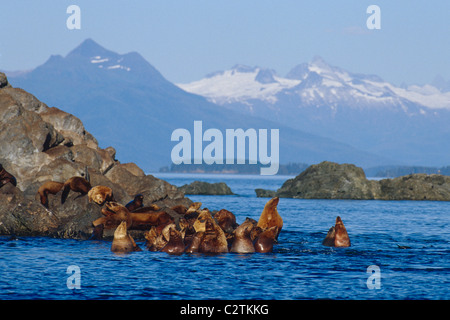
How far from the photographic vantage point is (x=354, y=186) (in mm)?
121125

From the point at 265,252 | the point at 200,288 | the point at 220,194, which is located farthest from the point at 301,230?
the point at 220,194

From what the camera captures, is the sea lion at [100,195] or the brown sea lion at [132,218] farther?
the sea lion at [100,195]

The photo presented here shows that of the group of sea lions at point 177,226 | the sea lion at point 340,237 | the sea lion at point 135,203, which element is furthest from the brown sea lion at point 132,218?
the sea lion at point 340,237

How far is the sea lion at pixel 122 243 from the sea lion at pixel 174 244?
171 centimetres

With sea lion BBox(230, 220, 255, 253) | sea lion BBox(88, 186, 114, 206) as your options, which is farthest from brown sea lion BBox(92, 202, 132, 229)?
sea lion BBox(230, 220, 255, 253)

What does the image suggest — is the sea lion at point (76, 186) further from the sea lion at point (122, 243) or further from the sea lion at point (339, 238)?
the sea lion at point (339, 238)

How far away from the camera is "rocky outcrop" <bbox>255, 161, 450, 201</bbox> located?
394 ft

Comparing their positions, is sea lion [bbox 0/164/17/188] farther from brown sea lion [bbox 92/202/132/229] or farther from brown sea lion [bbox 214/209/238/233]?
brown sea lion [bbox 214/209/238/233]

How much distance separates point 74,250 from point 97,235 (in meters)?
4.83

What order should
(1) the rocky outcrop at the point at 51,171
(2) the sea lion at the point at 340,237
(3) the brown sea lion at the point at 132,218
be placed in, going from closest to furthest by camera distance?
(2) the sea lion at the point at 340,237 < (3) the brown sea lion at the point at 132,218 < (1) the rocky outcrop at the point at 51,171

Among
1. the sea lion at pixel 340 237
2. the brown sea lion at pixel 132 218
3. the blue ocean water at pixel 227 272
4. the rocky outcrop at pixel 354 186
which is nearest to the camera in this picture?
the blue ocean water at pixel 227 272

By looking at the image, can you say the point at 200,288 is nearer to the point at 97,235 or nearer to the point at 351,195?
the point at 97,235

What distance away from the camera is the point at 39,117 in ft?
176

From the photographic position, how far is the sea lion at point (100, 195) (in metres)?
44.7
